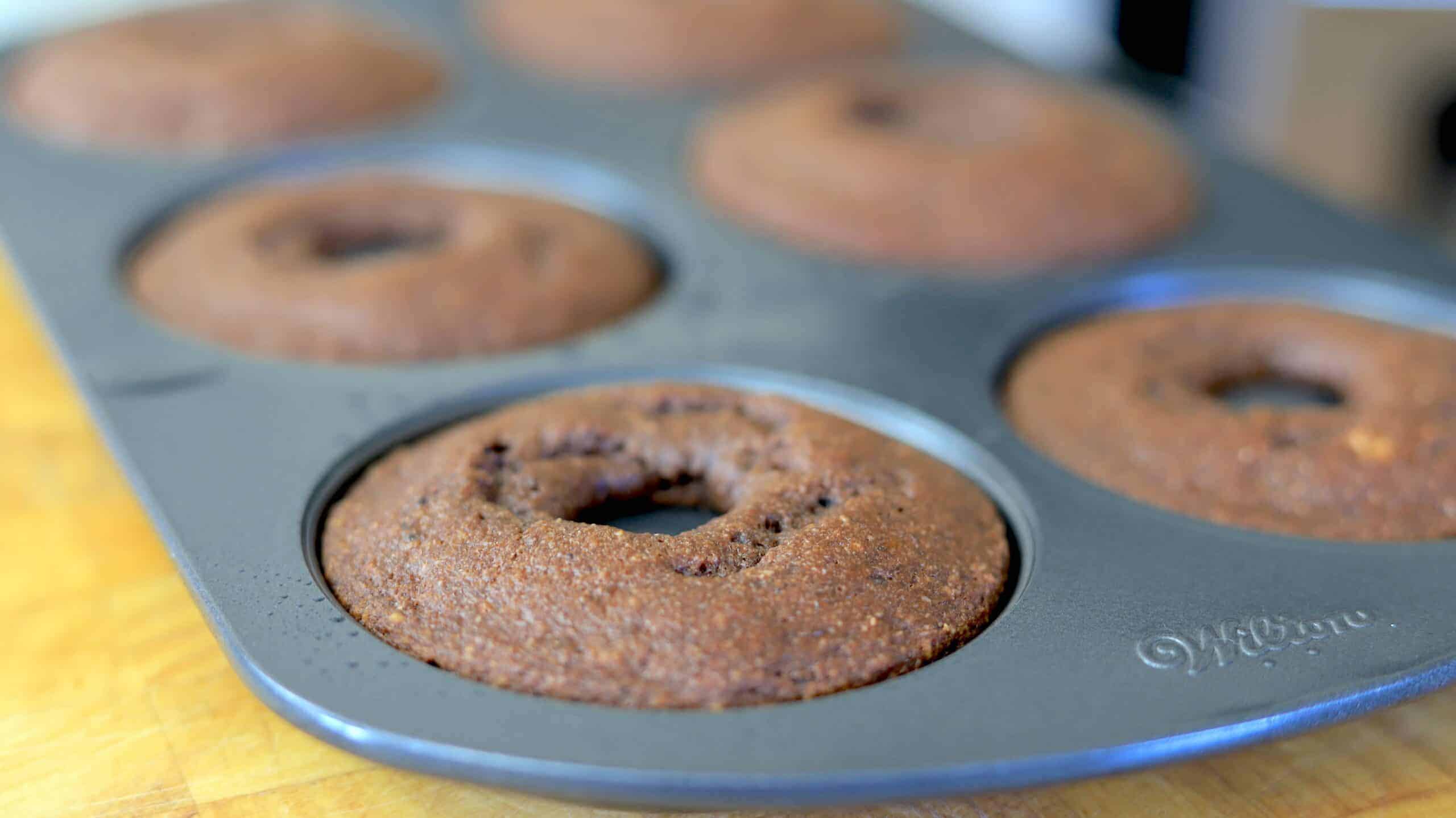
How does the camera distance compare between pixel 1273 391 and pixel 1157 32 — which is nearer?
pixel 1273 391

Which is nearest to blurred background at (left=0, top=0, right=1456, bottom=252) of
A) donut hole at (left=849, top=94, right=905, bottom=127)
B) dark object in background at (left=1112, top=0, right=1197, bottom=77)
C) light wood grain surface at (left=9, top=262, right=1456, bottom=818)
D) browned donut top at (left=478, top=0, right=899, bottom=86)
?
dark object in background at (left=1112, top=0, right=1197, bottom=77)

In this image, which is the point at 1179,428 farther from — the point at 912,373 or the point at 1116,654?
the point at 1116,654

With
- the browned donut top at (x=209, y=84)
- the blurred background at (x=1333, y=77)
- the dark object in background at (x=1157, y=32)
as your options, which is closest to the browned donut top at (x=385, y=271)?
the browned donut top at (x=209, y=84)

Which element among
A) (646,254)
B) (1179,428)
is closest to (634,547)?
(1179,428)

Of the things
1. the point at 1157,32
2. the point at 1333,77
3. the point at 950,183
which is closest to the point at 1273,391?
the point at 950,183

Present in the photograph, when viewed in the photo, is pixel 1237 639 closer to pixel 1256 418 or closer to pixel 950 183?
pixel 1256 418

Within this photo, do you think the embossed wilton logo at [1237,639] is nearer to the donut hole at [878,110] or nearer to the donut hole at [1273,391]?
the donut hole at [1273,391]
